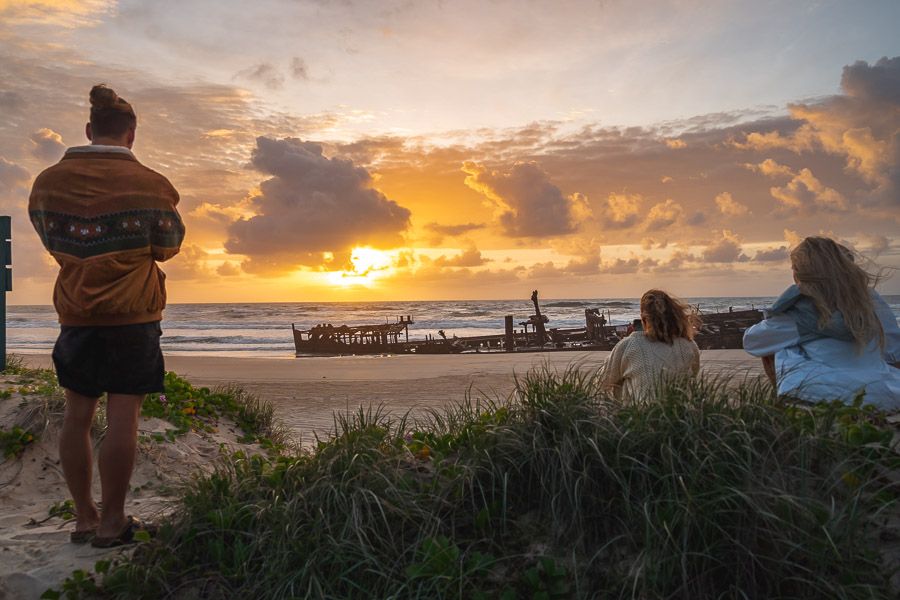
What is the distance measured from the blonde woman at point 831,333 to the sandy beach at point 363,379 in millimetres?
2996

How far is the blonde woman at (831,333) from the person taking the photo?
4324 millimetres

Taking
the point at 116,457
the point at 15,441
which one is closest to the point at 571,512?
the point at 116,457

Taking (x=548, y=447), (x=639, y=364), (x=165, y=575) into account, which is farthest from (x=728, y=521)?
(x=165, y=575)

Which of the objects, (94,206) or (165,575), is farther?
(94,206)

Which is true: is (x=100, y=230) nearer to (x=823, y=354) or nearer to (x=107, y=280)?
(x=107, y=280)

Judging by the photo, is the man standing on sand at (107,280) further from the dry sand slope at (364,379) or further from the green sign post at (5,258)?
the green sign post at (5,258)

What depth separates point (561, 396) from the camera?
3.78 m

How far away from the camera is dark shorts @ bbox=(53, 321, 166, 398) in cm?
369

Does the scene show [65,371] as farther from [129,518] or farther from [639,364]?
[639,364]

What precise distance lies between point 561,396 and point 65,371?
8.85ft

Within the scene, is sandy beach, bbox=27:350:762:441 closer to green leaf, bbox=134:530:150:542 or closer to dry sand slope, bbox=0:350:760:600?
dry sand slope, bbox=0:350:760:600

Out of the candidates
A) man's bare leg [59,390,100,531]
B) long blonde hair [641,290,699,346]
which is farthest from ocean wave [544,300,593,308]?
man's bare leg [59,390,100,531]

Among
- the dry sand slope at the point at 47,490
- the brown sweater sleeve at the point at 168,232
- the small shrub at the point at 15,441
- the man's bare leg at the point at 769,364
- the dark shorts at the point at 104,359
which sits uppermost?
the brown sweater sleeve at the point at 168,232

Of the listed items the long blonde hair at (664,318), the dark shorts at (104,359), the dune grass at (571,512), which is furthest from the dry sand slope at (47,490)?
the long blonde hair at (664,318)
